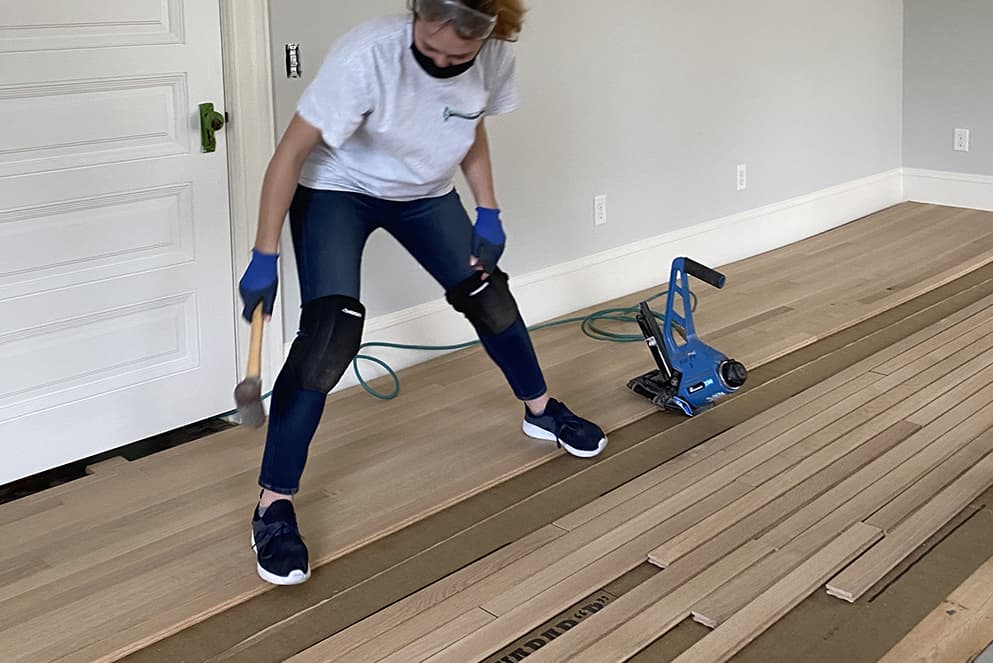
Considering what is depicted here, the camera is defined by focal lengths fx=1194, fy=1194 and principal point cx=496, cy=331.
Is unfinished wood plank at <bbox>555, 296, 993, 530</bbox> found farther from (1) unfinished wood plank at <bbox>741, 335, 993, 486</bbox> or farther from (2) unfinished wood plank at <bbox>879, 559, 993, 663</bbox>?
(2) unfinished wood plank at <bbox>879, 559, 993, 663</bbox>

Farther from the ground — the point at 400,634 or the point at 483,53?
the point at 483,53

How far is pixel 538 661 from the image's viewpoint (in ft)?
7.39

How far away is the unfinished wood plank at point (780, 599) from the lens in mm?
2285

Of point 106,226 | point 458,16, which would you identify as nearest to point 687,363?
point 458,16

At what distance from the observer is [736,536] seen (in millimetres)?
2727

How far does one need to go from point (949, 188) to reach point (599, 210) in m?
2.63

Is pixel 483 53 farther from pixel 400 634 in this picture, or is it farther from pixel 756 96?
pixel 756 96

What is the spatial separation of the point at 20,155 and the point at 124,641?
1.25 m

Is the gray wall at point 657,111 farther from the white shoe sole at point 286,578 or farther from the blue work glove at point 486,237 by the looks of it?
the white shoe sole at point 286,578

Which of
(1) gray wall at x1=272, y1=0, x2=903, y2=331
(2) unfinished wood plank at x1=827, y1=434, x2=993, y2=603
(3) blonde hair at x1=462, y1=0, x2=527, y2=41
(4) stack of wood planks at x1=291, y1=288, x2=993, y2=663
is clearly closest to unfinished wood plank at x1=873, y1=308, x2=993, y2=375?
(4) stack of wood planks at x1=291, y1=288, x2=993, y2=663

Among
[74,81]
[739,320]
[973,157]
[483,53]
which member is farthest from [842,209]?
[74,81]

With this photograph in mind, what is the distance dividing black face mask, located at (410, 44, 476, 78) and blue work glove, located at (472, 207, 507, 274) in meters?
0.39

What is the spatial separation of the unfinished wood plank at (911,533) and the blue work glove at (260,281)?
4.31ft

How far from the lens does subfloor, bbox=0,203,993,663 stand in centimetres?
241
